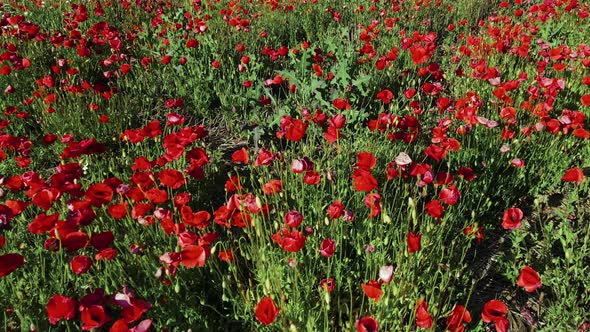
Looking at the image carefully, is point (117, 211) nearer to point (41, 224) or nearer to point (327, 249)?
point (41, 224)

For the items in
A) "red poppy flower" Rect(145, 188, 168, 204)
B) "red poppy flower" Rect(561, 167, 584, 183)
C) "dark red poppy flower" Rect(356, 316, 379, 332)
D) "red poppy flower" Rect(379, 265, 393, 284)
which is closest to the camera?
"dark red poppy flower" Rect(356, 316, 379, 332)

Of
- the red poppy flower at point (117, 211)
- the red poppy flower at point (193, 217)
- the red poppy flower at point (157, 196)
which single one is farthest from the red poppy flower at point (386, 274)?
the red poppy flower at point (117, 211)

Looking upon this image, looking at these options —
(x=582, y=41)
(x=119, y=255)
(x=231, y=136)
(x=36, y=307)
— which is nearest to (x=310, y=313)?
(x=119, y=255)

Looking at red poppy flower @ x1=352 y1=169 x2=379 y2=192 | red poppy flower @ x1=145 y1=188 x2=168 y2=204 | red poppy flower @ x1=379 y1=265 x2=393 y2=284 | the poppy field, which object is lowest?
the poppy field

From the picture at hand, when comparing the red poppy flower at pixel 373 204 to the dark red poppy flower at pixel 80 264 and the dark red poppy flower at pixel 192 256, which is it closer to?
the dark red poppy flower at pixel 192 256

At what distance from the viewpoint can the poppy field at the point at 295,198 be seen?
5.79ft

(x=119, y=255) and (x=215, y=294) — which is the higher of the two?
(x=119, y=255)

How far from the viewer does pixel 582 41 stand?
4.44m

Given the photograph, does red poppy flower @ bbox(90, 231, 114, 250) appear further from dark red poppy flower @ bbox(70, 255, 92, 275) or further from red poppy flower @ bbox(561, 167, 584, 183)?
red poppy flower @ bbox(561, 167, 584, 183)

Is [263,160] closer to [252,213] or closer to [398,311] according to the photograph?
[252,213]

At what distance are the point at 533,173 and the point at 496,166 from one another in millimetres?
295

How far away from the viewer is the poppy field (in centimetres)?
177

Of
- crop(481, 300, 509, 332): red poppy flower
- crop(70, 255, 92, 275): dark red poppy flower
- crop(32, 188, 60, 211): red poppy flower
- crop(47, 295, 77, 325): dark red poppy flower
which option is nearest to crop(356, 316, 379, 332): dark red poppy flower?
crop(481, 300, 509, 332): red poppy flower

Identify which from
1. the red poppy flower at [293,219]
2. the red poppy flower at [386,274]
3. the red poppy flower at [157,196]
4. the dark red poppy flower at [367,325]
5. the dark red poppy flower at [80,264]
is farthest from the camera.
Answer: the red poppy flower at [157,196]
